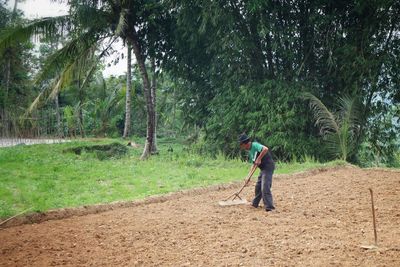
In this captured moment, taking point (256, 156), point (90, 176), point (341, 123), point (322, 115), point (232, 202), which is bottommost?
point (232, 202)

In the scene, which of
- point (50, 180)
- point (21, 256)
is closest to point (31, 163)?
point (50, 180)

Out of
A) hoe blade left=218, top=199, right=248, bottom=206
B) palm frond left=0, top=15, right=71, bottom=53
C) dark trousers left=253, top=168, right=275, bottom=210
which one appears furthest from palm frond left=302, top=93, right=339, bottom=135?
palm frond left=0, top=15, right=71, bottom=53

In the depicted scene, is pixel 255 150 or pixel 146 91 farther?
pixel 146 91

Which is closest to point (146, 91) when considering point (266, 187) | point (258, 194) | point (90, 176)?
point (90, 176)

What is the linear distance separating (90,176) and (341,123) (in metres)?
6.96

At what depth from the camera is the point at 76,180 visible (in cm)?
956

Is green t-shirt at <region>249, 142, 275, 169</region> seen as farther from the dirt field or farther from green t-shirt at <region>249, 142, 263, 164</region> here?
the dirt field

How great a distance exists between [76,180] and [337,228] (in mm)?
5954

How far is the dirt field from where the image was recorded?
4672 mm

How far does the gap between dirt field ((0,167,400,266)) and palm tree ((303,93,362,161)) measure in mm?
3908

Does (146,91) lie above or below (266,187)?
above

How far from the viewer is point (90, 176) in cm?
998

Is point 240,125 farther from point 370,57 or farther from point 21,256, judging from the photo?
point 21,256

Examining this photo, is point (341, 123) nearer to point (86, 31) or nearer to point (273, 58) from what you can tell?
point (273, 58)
